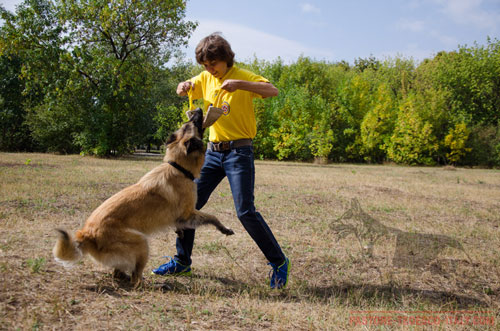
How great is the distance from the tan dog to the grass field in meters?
0.39

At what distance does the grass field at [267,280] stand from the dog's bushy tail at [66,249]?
13.4 inches

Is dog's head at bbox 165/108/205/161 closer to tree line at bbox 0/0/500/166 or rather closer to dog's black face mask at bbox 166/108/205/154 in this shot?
dog's black face mask at bbox 166/108/205/154

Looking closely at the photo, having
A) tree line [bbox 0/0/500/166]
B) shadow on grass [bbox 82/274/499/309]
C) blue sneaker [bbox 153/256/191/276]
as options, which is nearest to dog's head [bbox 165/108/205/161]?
blue sneaker [bbox 153/256/191/276]

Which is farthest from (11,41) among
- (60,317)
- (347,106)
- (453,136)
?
(453,136)

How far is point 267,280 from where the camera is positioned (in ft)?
13.4

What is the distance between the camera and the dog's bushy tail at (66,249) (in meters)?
2.97

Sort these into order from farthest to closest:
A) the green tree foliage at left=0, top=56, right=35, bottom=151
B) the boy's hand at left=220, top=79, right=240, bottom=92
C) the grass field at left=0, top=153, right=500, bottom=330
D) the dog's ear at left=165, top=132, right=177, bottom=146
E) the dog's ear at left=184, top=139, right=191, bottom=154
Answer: the green tree foliage at left=0, top=56, right=35, bottom=151 → the dog's ear at left=165, top=132, right=177, bottom=146 → the dog's ear at left=184, top=139, right=191, bottom=154 → the boy's hand at left=220, top=79, right=240, bottom=92 → the grass field at left=0, top=153, right=500, bottom=330

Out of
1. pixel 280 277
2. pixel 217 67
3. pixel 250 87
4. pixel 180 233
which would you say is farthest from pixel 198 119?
pixel 280 277

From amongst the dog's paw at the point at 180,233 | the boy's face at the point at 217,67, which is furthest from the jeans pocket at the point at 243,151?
the dog's paw at the point at 180,233

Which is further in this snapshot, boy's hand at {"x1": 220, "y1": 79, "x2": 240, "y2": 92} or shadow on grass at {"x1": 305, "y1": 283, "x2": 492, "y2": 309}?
shadow on grass at {"x1": 305, "y1": 283, "x2": 492, "y2": 309}

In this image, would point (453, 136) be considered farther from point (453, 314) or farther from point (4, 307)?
point (4, 307)

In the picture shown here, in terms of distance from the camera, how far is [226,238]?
18.6 feet

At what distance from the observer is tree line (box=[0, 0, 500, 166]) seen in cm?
1975

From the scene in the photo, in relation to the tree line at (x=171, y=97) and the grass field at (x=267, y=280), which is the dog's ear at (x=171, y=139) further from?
the tree line at (x=171, y=97)
